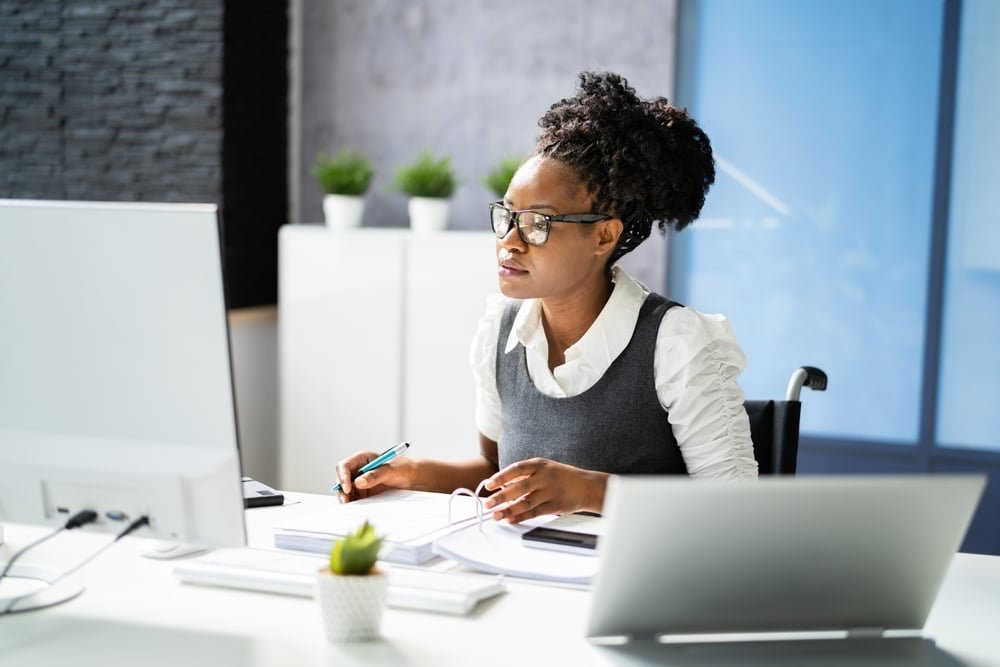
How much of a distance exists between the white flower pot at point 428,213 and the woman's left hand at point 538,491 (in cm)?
238

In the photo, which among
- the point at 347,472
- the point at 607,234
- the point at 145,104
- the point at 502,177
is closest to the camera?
the point at 347,472

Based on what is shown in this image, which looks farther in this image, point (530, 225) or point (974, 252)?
point (974, 252)

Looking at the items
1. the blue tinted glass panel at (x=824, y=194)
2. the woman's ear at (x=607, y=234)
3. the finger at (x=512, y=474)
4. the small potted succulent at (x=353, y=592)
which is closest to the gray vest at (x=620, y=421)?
the woman's ear at (x=607, y=234)

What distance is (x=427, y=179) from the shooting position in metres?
3.93

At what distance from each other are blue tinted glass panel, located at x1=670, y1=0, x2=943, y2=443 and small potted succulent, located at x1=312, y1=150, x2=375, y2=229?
1.15m

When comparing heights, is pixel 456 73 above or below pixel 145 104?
above

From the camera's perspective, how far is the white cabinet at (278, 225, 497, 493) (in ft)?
12.4

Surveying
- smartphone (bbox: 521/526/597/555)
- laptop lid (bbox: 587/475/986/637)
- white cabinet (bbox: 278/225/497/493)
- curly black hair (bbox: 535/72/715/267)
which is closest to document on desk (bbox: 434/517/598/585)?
smartphone (bbox: 521/526/597/555)

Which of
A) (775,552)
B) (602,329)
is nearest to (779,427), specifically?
(602,329)

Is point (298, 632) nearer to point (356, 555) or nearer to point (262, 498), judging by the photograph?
point (356, 555)

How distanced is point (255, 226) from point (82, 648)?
10.6ft

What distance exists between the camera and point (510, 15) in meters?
4.12

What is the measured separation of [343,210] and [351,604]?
2952 millimetres

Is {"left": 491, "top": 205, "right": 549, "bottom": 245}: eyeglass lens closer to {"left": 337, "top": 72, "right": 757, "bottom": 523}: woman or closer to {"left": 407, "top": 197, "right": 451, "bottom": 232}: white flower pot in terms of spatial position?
{"left": 337, "top": 72, "right": 757, "bottom": 523}: woman
